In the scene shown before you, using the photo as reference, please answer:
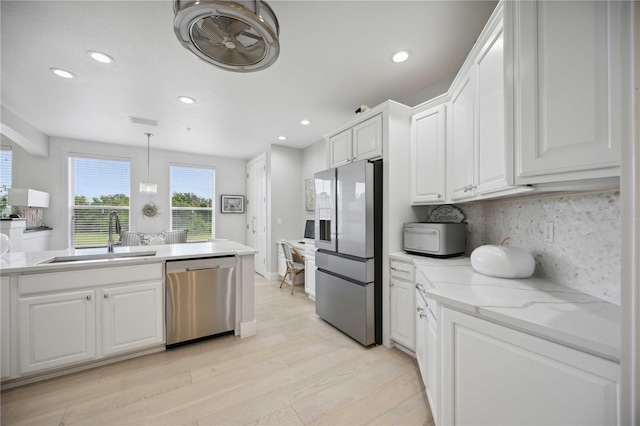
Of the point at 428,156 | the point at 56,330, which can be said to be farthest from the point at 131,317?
the point at 428,156

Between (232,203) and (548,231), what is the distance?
234 inches

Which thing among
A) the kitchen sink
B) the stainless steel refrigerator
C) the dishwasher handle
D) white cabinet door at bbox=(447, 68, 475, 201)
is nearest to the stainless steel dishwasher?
the dishwasher handle

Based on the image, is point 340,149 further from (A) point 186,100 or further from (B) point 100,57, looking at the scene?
(B) point 100,57

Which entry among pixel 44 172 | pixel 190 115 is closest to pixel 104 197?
pixel 44 172

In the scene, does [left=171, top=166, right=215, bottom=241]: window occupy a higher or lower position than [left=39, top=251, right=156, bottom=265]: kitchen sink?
higher

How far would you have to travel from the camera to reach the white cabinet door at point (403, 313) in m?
2.14

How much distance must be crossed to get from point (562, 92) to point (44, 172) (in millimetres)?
6817

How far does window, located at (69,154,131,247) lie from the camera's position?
4691mm

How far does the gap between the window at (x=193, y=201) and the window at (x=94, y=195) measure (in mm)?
870

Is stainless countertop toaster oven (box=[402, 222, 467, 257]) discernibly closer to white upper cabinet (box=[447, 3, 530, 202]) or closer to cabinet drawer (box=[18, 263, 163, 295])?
white upper cabinet (box=[447, 3, 530, 202])

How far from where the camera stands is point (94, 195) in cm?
485

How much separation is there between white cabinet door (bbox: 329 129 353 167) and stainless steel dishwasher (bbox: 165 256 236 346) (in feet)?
5.49

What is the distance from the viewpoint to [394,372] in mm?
2004

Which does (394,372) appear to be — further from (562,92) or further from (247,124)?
(247,124)
